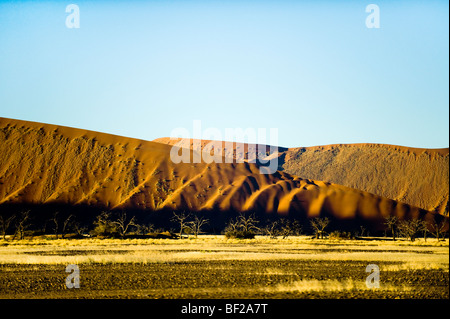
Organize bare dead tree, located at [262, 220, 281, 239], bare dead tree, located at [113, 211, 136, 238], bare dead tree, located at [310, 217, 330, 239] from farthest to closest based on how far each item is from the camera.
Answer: bare dead tree, located at [262, 220, 281, 239] → bare dead tree, located at [310, 217, 330, 239] → bare dead tree, located at [113, 211, 136, 238]

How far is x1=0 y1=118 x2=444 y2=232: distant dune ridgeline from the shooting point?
110312mm

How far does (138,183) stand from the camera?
118375 mm

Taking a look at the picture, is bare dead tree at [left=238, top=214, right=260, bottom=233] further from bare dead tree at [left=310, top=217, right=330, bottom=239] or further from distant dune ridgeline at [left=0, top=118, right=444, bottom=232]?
bare dead tree at [left=310, top=217, right=330, bottom=239]

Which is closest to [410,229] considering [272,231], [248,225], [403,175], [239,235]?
[272,231]

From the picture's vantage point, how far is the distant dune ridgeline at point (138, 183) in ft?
362

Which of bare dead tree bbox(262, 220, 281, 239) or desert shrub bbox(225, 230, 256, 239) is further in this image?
bare dead tree bbox(262, 220, 281, 239)

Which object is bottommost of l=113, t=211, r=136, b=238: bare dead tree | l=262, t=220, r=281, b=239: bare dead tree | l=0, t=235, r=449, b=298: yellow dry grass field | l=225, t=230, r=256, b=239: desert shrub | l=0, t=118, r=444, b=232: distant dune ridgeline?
l=262, t=220, r=281, b=239: bare dead tree

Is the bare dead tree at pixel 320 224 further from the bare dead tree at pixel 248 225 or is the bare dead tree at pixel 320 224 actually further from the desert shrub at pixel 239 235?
the desert shrub at pixel 239 235

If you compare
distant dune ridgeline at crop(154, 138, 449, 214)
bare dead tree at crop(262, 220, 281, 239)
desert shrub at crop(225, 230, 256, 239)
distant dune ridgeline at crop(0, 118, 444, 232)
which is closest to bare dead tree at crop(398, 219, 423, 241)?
distant dune ridgeline at crop(0, 118, 444, 232)

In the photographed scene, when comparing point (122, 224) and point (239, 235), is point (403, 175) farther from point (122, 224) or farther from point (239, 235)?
point (122, 224)

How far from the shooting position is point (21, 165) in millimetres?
117250

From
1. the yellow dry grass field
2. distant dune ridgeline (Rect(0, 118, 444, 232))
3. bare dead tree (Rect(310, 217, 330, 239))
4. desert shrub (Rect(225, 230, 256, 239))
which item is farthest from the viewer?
distant dune ridgeline (Rect(0, 118, 444, 232))
